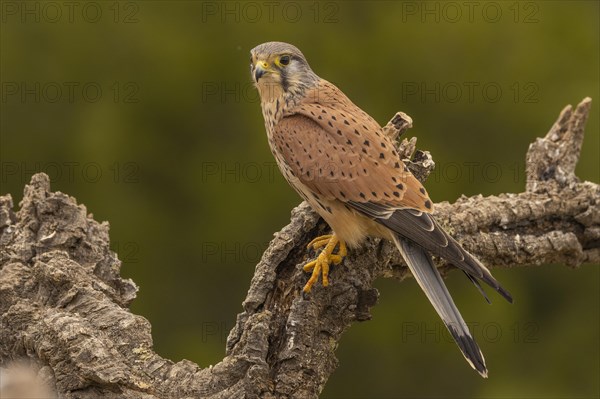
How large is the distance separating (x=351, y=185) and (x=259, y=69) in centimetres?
77

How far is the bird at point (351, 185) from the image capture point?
4.55 meters

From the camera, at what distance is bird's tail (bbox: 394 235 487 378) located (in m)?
4.41

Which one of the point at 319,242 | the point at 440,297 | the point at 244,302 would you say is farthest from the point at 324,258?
the point at 440,297

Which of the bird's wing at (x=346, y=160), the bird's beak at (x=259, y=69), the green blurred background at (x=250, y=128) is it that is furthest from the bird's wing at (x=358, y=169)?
the green blurred background at (x=250, y=128)

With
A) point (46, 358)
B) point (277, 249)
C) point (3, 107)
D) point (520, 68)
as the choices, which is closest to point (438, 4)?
point (520, 68)

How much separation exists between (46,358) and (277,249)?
973mm

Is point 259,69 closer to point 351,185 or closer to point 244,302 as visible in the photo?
point 351,185

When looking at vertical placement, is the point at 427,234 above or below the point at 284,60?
below

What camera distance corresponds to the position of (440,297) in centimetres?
459

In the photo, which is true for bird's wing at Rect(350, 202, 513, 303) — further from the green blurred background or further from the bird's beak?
the green blurred background

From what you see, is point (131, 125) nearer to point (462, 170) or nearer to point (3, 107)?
point (3, 107)

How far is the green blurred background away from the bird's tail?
12.8 feet

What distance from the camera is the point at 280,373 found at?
4258mm

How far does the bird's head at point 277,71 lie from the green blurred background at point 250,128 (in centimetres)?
329
